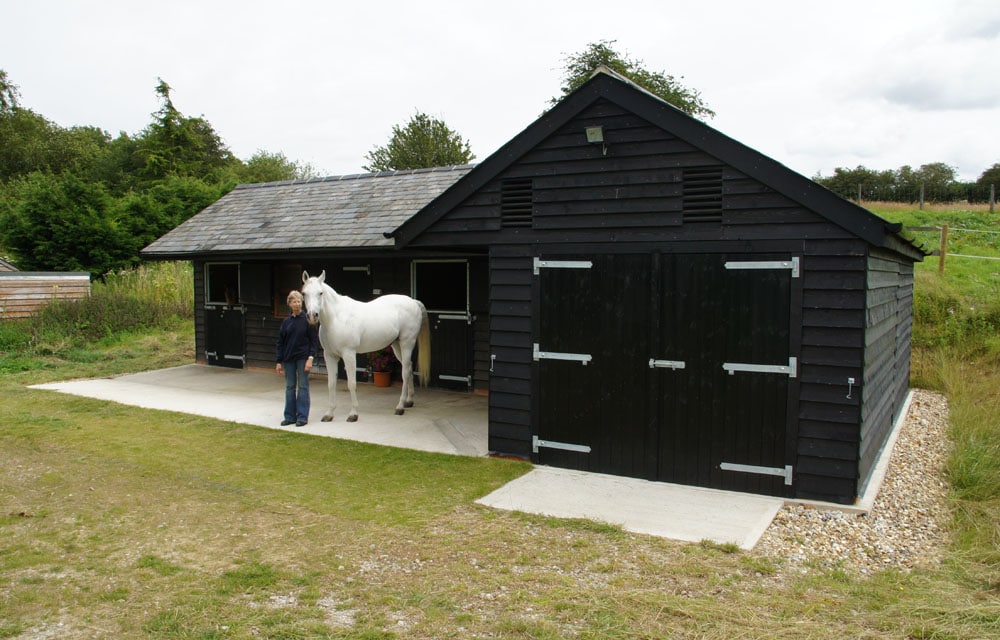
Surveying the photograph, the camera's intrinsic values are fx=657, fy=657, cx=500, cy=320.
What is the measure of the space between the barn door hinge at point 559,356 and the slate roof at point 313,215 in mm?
4052

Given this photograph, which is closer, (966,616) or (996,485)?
(966,616)

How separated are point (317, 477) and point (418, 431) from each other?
75.0 inches

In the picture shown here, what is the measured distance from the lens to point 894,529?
16.1 ft

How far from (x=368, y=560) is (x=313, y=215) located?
28.5ft

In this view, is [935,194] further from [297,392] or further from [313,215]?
[297,392]

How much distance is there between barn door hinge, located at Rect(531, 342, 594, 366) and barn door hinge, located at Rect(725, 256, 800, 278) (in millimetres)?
1520

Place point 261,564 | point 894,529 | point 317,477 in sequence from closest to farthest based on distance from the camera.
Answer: point 261,564
point 894,529
point 317,477

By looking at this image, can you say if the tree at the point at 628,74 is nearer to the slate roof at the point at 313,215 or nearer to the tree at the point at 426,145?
the tree at the point at 426,145

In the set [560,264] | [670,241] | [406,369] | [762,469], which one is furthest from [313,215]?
[762,469]

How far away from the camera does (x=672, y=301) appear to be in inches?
228

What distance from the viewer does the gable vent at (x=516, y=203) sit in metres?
6.41

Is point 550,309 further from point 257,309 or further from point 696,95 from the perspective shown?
point 696,95

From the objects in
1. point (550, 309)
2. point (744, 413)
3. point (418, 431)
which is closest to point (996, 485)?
point (744, 413)

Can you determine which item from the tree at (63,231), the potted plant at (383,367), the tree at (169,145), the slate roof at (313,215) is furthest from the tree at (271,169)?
the potted plant at (383,367)
